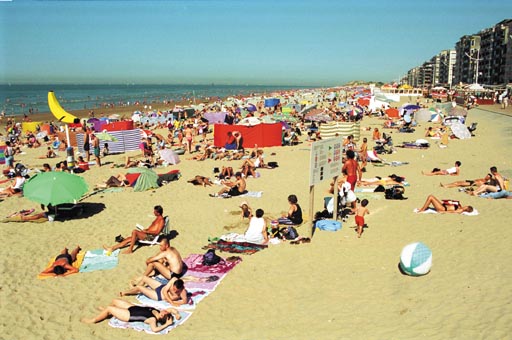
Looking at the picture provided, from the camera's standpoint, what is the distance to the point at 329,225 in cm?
826


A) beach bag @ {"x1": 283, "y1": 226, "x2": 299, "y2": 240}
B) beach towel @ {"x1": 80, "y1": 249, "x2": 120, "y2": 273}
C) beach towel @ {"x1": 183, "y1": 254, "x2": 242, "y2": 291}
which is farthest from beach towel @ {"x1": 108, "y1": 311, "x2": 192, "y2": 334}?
beach bag @ {"x1": 283, "y1": 226, "x2": 299, "y2": 240}

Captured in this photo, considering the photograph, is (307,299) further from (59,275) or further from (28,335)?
(59,275)

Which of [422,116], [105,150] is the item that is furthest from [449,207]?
[422,116]

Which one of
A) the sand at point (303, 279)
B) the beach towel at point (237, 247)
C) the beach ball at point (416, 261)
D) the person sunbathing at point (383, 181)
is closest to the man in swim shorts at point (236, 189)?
the sand at point (303, 279)

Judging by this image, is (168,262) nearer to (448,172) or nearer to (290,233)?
(290,233)

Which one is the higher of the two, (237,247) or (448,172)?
(448,172)

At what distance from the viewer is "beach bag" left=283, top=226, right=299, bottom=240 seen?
307 inches

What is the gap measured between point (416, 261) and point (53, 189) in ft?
23.0

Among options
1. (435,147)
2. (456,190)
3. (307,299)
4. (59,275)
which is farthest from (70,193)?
(435,147)

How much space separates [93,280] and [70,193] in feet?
8.93

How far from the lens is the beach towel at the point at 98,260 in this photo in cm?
689

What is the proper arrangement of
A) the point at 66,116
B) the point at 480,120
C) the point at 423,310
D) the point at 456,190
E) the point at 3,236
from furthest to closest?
the point at 480,120 < the point at 66,116 < the point at 456,190 < the point at 3,236 < the point at 423,310

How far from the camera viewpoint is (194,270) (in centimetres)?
664

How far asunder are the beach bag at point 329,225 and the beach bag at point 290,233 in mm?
657
